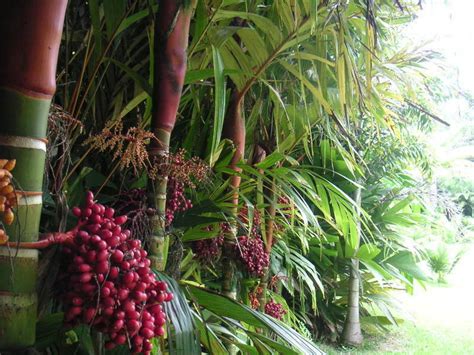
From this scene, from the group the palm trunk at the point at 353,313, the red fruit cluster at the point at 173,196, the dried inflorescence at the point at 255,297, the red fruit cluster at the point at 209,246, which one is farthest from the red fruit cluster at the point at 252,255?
the palm trunk at the point at 353,313

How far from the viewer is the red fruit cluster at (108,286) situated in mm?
485

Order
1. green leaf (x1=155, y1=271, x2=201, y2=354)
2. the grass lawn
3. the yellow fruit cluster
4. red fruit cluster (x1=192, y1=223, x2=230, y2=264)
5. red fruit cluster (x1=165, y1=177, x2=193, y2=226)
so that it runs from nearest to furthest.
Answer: the yellow fruit cluster → green leaf (x1=155, y1=271, x2=201, y2=354) → red fruit cluster (x1=165, y1=177, x2=193, y2=226) → red fruit cluster (x1=192, y1=223, x2=230, y2=264) → the grass lawn

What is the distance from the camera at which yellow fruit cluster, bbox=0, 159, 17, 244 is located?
16.4 inches

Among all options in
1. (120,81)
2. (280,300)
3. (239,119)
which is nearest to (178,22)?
(120,81)

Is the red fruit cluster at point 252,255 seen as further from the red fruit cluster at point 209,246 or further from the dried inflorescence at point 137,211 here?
the dried inflorescence at point 137,211

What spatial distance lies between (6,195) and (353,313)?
286 cm

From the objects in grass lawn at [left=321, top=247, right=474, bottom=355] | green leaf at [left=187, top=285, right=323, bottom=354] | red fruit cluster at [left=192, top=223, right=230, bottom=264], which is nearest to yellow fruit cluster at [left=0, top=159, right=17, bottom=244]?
green leaf at [left=187, top=285, right=323, bottom=354]

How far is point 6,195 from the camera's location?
1.42 feet

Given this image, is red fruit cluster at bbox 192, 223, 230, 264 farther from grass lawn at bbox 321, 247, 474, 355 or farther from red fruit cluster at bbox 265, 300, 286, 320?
grass lawn at bbox 321, 247, 474, 355

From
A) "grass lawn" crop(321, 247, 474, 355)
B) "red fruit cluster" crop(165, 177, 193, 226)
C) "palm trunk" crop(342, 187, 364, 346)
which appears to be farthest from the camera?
"grass lawn" crop(321, 247, 474, 355)

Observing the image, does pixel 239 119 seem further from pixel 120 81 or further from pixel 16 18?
pixel 16 18

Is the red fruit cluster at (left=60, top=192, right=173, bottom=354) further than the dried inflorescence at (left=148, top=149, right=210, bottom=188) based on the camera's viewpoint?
No

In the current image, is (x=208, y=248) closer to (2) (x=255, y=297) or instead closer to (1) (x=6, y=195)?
(2) (x=255, y=297)

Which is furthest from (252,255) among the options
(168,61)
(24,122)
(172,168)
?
(24,122)
